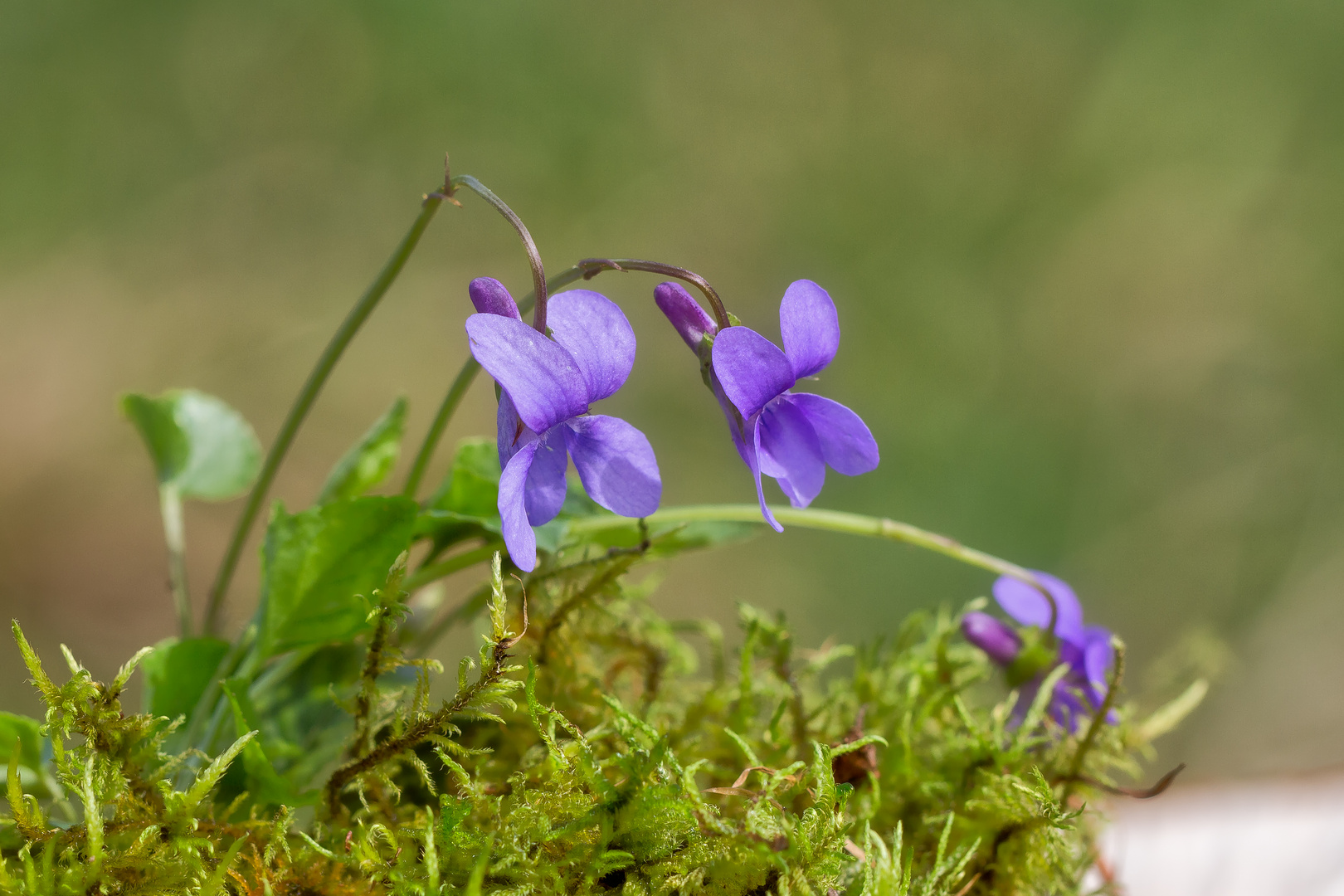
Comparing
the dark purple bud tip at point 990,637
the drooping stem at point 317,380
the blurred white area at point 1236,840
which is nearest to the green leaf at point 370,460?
the drooping stem at point 317,380

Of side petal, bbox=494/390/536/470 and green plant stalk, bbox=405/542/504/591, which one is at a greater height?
side petal, bbox=494/390/536/470

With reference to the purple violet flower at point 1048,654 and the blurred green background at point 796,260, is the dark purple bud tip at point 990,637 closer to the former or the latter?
the purple violet flower at point 1048,654

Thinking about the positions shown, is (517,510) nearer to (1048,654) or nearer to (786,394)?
(786,394)

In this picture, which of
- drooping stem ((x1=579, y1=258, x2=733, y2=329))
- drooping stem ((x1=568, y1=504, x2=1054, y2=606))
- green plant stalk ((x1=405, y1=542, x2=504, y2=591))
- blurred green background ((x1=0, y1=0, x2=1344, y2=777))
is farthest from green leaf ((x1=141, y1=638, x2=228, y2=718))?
blurred green background ((x1=0, y1=0, x2=1344, y2=777))

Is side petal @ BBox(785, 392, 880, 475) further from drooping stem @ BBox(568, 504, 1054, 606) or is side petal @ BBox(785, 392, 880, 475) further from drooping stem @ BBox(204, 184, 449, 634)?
drooping stem @ BBox(204, 184, 449, 634)

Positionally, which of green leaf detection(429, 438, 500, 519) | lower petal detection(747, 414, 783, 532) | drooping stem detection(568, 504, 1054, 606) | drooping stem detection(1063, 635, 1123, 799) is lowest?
drooping stem detection(1063, 635, 1123, 799)

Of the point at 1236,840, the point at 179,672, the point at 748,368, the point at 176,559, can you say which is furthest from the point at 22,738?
the point at 1236,840

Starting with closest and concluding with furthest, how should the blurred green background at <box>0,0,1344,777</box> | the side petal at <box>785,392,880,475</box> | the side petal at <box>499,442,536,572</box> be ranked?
the side petal at <box>499,442,536,572</box> → the side petal at <box>785,392,880,475</box> → the blurred green background at <box>0,0,1344,777</box>
